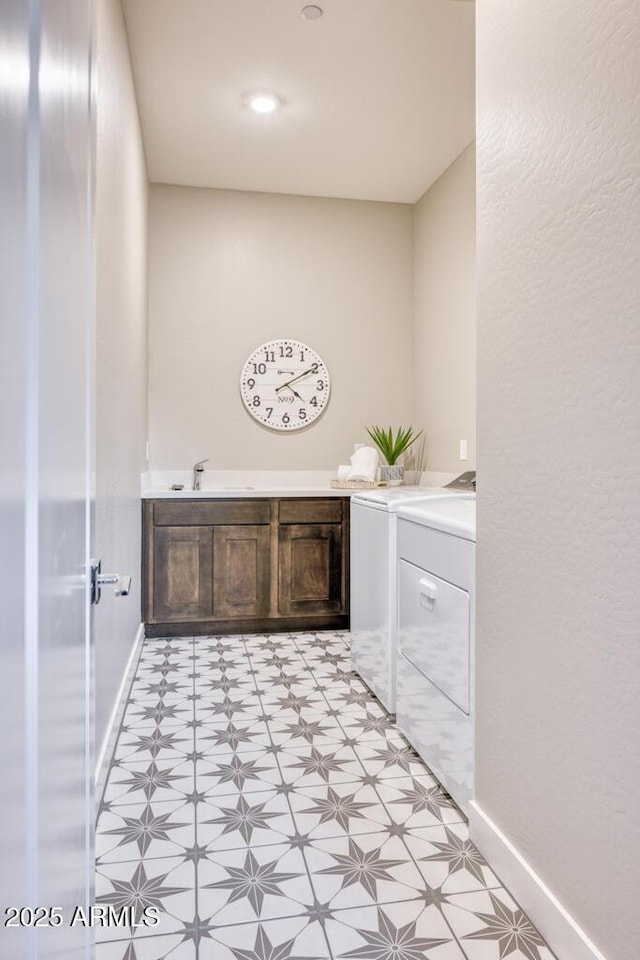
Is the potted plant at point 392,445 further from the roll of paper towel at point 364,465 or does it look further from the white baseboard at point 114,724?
the white baseboard at point 114,724

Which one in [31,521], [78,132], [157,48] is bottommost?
[31,521]

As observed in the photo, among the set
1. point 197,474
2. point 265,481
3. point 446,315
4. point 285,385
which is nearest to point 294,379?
point 285,385

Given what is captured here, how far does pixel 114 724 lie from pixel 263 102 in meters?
2.87

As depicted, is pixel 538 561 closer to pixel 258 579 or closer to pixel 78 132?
pixel 78 132

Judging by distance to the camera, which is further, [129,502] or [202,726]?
[129,502]

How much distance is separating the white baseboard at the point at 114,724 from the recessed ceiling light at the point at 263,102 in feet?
8.79

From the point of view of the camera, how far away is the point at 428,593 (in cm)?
203

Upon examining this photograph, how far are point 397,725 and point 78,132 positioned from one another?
7.08ft

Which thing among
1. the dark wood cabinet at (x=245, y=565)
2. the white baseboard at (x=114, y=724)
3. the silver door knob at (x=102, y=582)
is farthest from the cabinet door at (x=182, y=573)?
the silver door knob at (x=102, y=582)

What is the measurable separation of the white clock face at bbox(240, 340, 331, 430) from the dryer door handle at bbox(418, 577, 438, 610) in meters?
2.33

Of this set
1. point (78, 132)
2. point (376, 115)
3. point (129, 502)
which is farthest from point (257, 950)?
point (376, 115)

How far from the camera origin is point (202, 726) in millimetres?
2373

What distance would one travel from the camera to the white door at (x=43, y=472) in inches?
19.7

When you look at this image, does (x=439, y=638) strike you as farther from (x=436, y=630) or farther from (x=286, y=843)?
(x=286, y=843)
